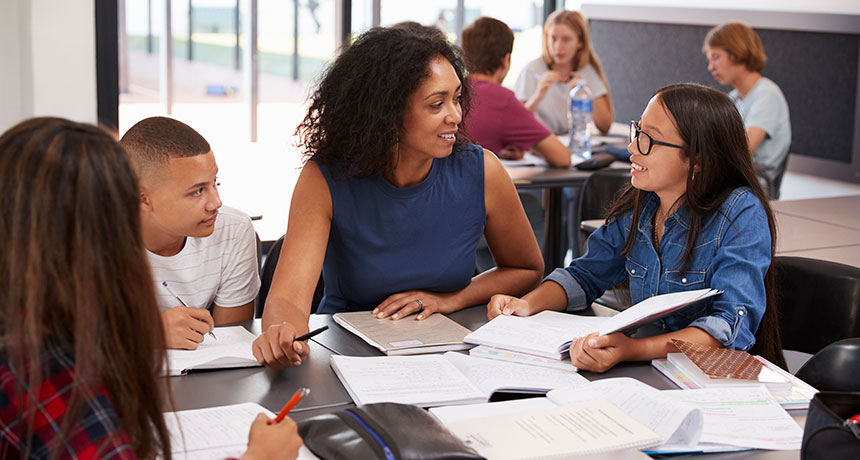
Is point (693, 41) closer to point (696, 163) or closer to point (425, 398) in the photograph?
point (696, 163)

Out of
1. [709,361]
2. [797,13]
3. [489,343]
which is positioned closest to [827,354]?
[709,361]

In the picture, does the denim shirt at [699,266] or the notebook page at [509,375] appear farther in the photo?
the denim shirt at [699,266]

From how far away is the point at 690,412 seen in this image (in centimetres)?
131

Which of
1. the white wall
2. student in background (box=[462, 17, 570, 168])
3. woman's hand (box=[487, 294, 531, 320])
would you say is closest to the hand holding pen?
woman's hand (box=[487, 294, 531, 320])

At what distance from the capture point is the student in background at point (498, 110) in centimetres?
363

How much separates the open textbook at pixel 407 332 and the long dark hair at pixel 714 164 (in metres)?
0.51

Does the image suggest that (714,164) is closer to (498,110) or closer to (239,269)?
(239,269)

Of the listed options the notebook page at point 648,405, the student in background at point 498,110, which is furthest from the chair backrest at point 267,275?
the student in background at point 498,110

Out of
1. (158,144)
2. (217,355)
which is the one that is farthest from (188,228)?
(217,355)

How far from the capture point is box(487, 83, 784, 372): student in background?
1.74m

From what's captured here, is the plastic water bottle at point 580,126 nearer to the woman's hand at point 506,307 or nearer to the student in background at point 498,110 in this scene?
the student in background at point 498,110

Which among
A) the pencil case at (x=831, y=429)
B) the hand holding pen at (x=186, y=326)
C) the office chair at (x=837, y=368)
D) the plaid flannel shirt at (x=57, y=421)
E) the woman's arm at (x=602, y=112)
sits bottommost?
the office chair at (x=837, y=368)

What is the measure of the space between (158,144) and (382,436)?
3.14 feet

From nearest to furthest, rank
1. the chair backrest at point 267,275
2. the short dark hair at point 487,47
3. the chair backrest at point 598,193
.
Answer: the chair backrest at point 267,275 → the chair backrest at point 598,193 → the short dark hair at point 487,47
